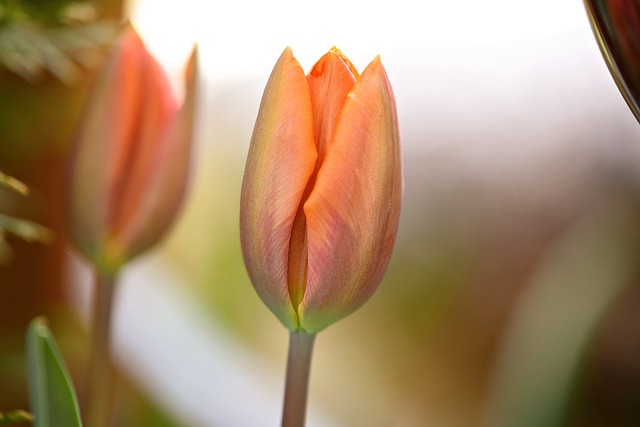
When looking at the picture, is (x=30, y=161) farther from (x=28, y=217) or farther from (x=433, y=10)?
(x=433, y=10)

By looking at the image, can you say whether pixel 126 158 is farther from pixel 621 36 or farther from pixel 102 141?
pixel 621 36

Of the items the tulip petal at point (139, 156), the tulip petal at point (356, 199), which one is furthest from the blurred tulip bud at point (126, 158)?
the tulip petal at point (356, 199)

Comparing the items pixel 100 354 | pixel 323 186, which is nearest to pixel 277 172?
pixel 323 186

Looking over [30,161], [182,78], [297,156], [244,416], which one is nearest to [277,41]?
[30,161]

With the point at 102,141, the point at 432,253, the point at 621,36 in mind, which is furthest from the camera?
the point at 432,253

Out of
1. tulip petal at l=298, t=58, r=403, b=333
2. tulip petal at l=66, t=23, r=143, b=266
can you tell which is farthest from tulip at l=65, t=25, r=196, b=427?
tulip petal at l=298, t=58, r=403, b=333

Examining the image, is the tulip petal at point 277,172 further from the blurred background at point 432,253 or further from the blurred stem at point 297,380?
the blurred background at point 432,253
